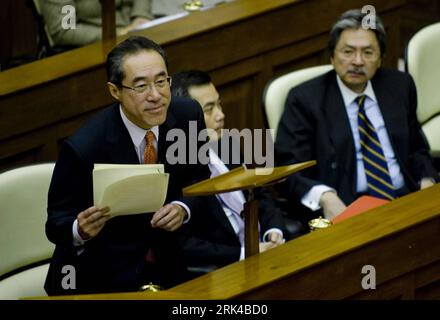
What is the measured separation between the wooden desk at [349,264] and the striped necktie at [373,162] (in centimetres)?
70

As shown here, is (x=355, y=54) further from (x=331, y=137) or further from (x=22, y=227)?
(x=22, y=227)

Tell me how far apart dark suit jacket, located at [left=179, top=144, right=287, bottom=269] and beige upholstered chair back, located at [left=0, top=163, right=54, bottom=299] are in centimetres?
45

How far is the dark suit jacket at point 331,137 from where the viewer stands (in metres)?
3.95

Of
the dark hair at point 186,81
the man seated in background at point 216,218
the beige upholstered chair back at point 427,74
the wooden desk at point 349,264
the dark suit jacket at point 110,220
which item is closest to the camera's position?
the wooden desk at point 349,264

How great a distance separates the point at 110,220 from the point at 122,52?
0.46 metres

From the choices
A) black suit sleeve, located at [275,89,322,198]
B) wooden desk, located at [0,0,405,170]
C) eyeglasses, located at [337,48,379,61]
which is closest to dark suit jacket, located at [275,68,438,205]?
black suit sleeve, located at [275,89,322,198]

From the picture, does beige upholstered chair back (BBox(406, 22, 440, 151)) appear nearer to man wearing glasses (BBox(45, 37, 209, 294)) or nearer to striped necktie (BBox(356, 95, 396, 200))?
striped necktie (BBox(356, 95, 396, 200))

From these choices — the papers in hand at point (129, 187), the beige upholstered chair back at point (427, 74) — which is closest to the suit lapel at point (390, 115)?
the beige upholstered chair back at point (427, 74)

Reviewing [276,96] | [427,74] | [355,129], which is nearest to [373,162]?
[355,129]

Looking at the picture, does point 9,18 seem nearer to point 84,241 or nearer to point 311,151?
point 311,151

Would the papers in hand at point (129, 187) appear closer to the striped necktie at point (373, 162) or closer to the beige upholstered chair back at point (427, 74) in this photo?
the striped necktie at point (373, 162)
